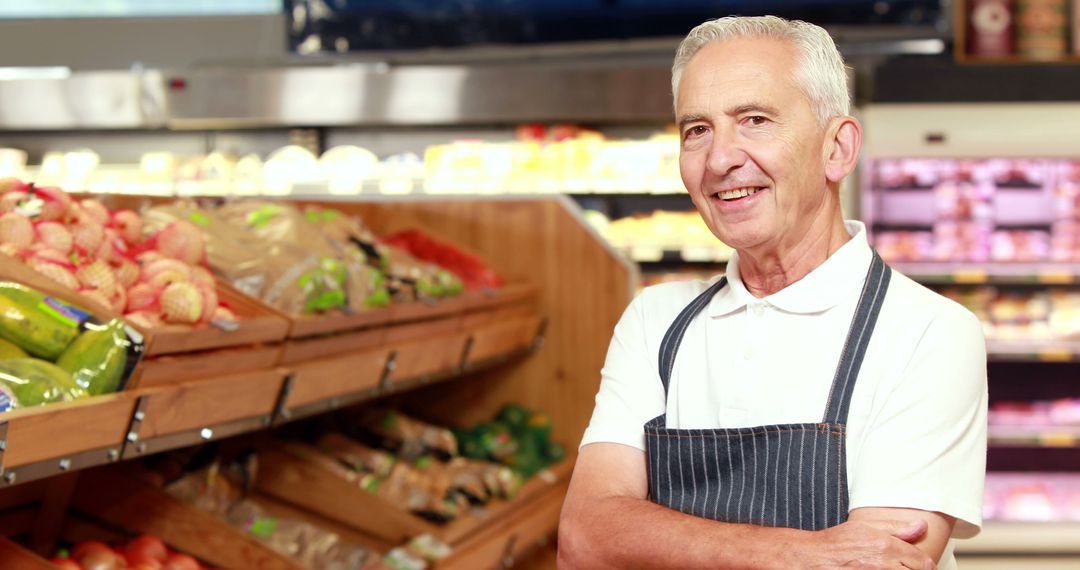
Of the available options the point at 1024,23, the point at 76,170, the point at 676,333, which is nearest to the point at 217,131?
the point at 76,170

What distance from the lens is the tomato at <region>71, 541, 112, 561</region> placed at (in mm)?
2369

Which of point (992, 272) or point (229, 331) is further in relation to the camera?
point (992, 272)

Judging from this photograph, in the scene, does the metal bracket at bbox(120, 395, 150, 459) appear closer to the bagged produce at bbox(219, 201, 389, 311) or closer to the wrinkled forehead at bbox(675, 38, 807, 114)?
the bagged produce at bbox(219, 201, 389, 311)

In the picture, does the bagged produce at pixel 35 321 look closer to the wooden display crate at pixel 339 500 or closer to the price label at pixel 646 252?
the wooden display crate at pixel 339 500

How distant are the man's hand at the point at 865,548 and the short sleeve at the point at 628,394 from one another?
13.2 inches

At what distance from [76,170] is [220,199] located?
2992 mm

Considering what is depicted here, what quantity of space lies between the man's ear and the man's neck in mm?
75

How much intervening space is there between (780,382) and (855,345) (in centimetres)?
11

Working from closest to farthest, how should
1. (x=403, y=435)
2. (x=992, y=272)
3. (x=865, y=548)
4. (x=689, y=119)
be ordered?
(x=865, y=548), (x=689, y=119), (x=403, y=435), (x=992, y=272)

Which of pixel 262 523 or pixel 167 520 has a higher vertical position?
pixel 167 520

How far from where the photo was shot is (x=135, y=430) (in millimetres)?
2012

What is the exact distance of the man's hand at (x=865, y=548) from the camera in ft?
4.52

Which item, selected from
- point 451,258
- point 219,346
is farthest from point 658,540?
point 451,258

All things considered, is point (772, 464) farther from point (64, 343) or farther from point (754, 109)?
point (64, 343)
